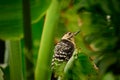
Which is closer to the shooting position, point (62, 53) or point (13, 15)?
point (13, 15)

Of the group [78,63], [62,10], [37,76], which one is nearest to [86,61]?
[78,63]

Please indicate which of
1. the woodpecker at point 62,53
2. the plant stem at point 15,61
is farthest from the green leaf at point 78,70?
the plant stem at point 15,61

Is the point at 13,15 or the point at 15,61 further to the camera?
the point at 15,61

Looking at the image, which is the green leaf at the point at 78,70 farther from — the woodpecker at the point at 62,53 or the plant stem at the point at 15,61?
the plant stem at the point at 15,61

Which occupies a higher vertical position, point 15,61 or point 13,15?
point 13,15

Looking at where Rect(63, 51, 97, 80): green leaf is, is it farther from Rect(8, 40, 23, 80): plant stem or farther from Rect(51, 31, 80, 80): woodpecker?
Rect(8, 40, 23, 80): plant stem

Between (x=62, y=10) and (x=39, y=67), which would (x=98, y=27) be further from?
(x=39, y=67)

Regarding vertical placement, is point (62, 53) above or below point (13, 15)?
below

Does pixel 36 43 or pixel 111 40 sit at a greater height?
pixel 111 40
